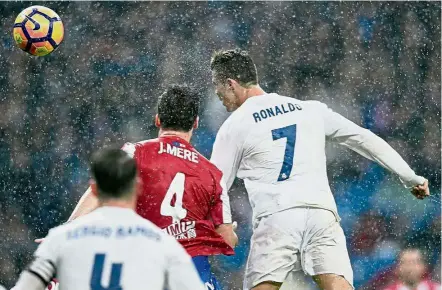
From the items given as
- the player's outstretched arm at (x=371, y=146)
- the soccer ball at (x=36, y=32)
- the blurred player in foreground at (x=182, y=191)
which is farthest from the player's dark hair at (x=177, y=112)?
the soccer ball at (x=36, y=32)

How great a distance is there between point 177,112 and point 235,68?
0.75 meters

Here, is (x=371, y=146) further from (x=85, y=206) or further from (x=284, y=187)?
(x=85, y=206)

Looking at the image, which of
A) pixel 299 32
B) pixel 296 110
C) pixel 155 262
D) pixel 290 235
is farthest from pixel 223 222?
pixel 299 32

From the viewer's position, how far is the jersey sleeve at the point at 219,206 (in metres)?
4.86

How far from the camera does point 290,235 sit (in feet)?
17.0

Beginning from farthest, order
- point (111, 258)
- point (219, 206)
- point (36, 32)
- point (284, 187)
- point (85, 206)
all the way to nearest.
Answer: point (36, 32) → point (284, 187) → point (219, 206) → point (85, 206) → point (111, 258)

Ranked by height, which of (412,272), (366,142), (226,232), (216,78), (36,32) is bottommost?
(412,272)

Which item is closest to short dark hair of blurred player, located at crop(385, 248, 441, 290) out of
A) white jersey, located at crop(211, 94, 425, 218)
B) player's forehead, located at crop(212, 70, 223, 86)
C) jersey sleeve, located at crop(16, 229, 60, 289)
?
white jersey, located at crop(211, 94, 425, 218)

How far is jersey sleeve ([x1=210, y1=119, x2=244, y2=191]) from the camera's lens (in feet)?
17.2

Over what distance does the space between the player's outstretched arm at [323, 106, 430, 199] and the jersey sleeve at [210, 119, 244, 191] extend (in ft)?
1.84

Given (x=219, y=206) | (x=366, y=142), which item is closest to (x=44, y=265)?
(x=219, y=206)

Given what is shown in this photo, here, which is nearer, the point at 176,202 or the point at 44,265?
the point at 44,265

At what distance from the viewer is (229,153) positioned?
5.27 m

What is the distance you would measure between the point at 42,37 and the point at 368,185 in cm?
507
